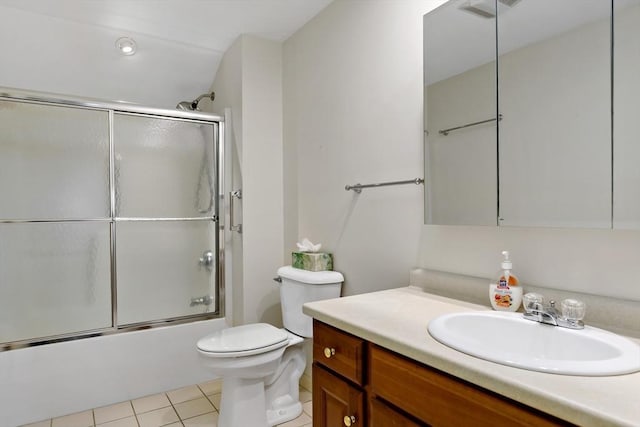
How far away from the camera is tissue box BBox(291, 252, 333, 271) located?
206cm

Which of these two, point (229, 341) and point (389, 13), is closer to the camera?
point (389, 13)

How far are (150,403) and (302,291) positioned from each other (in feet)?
3.95

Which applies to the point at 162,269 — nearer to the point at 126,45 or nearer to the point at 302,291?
the point at 302,291

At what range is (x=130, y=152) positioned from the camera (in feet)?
7.99

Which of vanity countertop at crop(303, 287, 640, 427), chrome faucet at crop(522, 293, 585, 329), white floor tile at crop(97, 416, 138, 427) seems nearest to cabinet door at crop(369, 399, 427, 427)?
vanity countertop at crop(303, 287, 640, 427)

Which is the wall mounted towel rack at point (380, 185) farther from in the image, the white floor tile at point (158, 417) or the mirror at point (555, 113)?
the white floor tile at point (158, 417)

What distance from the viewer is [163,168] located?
255 centimetres

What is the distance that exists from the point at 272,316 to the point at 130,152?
1.42m

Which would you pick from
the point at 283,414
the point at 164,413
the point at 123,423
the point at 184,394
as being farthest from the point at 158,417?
the point at 283,414

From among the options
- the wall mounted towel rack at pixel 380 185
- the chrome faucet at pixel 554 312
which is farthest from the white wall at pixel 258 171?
the chrome faucet at pixel 554 312

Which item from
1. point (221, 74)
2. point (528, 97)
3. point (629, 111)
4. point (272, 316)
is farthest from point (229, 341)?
point (221, 74)

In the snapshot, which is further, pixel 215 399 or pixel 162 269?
pixel 162 269

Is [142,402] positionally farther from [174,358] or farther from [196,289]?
[196,289]

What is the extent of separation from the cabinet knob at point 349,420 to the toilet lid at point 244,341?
28.6 inches
